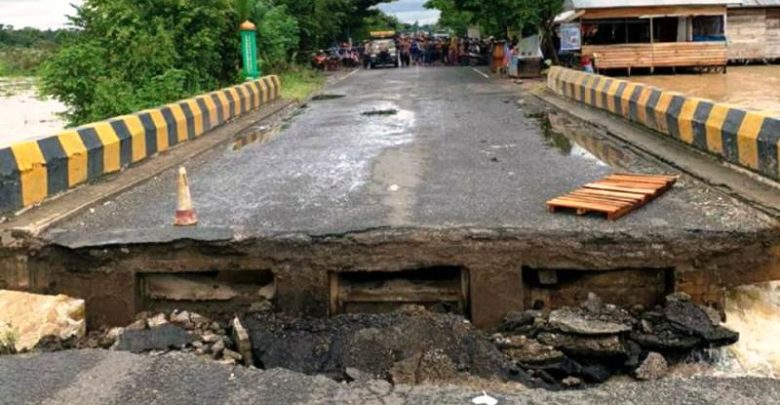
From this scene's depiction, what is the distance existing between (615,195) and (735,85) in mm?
16836

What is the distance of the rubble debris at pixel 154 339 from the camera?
5254 mm

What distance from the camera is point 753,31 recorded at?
32625 millimetres

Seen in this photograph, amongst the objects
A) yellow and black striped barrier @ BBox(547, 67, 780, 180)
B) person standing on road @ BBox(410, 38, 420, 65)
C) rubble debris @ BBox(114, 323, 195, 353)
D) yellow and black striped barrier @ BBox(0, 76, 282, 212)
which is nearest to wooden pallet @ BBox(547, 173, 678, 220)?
yellow and black striped barrier @ BBox(547, 67, 780, 180)

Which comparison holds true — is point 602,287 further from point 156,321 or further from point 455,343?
point 156,321

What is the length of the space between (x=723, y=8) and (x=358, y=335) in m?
27.2

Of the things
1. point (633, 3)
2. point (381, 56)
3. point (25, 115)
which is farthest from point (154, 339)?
point (381, 56)

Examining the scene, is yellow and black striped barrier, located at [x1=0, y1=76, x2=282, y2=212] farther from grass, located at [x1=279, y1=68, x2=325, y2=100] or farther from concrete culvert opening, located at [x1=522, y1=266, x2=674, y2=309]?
grass, located at [x1=279, y1=68, x2=325, y2=100]

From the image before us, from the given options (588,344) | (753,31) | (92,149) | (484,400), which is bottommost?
(588,344)

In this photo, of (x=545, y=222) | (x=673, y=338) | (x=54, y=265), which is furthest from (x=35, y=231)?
(x=673, y=338)

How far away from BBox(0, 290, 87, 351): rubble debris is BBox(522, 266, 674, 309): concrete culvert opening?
3416mm

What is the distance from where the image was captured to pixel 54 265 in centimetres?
623

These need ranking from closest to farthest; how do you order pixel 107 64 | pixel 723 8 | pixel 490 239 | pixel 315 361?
pixel 315 361
pixel 490 239
pixel 107 64
pixel 723 8

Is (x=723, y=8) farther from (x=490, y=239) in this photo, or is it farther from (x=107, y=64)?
(x=490, y=239)

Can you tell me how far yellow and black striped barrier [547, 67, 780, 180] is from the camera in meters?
7.75
